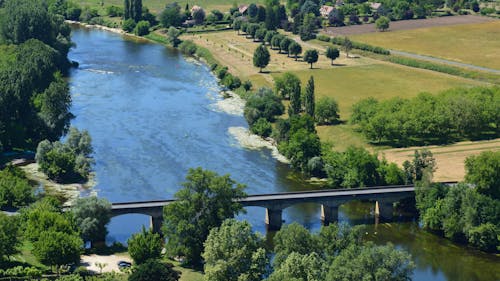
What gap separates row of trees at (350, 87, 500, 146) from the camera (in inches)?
3964

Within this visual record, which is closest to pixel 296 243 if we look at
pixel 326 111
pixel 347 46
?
pixel 326 111

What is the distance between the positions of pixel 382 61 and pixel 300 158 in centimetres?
6774

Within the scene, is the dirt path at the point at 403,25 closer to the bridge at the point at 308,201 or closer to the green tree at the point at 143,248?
the bridge at the point at 308,201

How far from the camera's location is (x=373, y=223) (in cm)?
7912

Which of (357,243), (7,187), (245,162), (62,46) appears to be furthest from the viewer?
(62,46)

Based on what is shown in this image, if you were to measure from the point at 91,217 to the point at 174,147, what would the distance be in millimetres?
30753

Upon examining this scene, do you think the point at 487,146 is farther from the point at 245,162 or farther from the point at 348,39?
the point at 348,39

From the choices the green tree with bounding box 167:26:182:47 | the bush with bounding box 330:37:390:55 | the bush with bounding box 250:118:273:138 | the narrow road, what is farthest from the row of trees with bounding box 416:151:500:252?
the green tree with bounding box 167:26:182:47

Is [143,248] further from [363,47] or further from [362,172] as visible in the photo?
[363,47]

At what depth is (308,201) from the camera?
257 ft

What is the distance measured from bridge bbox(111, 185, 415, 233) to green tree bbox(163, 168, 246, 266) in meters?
6.14

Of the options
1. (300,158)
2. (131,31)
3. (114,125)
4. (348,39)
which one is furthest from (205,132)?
(131,31)

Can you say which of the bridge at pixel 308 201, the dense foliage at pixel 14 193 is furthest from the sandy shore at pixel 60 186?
the bridge at pixel 308 201

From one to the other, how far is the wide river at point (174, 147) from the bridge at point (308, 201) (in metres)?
1.37
